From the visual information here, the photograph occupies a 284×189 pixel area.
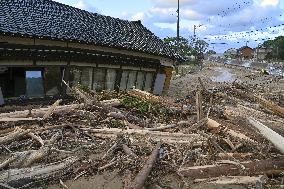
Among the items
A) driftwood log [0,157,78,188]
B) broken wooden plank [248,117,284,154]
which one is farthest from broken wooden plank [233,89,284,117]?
driftwood log [0,157,78,188]

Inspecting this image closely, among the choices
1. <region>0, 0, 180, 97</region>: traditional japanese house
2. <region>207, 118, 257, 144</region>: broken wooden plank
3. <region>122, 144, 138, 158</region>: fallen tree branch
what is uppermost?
<region>0, 0, 180, 97</region>: traditional japanese house

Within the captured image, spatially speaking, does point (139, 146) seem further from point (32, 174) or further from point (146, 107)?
point (146, 107)

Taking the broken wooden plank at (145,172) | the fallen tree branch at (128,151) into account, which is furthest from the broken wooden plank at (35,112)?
A: the broken wooden plank at (145,172)

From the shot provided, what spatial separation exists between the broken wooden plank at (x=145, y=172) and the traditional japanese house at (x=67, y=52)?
11.0m

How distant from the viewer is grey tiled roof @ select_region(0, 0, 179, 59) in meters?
18.2

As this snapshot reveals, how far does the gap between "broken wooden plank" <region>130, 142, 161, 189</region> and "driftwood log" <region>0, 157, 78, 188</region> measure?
177 centimetres

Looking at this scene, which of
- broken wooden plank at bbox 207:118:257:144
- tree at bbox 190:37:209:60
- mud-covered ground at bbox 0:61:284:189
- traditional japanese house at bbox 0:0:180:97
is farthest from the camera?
tree at bbox 190:37:209:60

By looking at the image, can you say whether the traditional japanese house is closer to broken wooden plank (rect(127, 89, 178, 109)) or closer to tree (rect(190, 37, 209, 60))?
broken wooden plank (rect(127, 89, 178, 109))

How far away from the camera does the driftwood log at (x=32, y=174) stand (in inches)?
290

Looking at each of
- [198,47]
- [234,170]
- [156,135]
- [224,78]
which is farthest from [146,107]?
[198,47]

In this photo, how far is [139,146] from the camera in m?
9.70

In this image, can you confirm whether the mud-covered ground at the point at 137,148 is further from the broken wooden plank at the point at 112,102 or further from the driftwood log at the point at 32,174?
the broken wooden plank at the point at 112,102

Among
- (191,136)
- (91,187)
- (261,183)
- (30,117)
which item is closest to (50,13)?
(30,117)

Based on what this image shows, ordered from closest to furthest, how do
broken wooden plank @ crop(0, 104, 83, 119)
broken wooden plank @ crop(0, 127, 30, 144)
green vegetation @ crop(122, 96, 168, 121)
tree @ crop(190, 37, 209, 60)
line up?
broken wooden plank @ crop(0, 127, 30, 144) → broken wooden plank @ crop(0, 104, 83, 119) → green vegetation @ crop(122, 96, 168, 121) → tree @ crop(190, 37, 209, 60)
